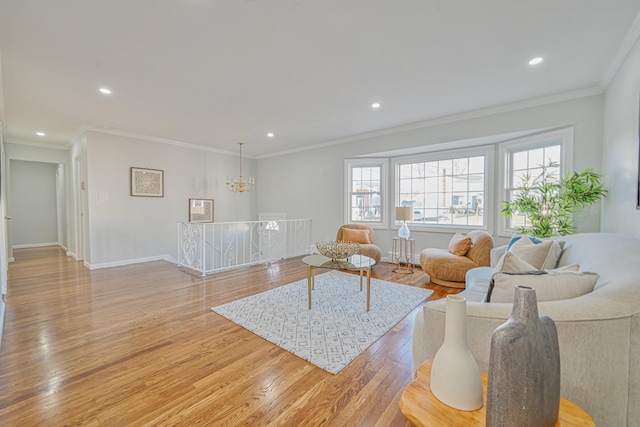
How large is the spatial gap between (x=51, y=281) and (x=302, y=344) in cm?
425

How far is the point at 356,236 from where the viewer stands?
5.09m

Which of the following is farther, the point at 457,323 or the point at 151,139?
the point at 151,139

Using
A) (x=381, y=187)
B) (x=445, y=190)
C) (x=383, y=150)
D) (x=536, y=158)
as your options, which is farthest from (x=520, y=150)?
(x=381, y=187)

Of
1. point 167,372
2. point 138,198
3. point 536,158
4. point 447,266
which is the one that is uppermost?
point 536,158

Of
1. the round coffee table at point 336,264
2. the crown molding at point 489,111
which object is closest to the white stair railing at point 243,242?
the round coffee table at point 336,264

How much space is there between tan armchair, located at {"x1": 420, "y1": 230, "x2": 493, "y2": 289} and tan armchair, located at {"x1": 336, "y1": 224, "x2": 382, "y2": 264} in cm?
100

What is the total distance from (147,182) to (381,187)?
15.6 feet

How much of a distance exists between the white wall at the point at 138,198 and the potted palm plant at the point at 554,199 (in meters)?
5.87

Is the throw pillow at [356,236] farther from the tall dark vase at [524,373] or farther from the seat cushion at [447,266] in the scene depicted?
the tall dark vase at [524,373]

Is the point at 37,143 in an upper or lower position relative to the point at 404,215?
upper

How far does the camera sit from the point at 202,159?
6430 mm

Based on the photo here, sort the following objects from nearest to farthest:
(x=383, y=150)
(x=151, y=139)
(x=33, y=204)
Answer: (x=383, y=150) < (x=151, y=139) < (x=33, y=204)

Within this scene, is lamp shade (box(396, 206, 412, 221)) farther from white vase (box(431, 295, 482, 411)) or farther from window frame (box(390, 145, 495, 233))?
white vase (box(431, 295, 482, 411))

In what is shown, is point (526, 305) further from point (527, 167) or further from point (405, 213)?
point (527, 167)
